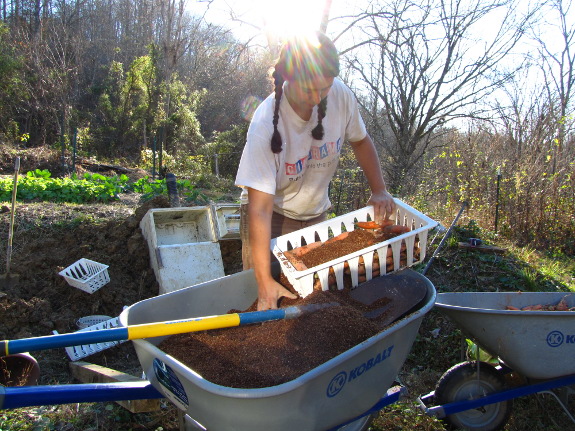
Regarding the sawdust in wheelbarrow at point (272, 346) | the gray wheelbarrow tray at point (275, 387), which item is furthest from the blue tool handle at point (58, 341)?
the sawdust in wheelbarrow at point (272, 346)

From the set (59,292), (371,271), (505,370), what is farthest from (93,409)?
(505,370)

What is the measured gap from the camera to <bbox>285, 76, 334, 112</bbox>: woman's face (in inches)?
81.5

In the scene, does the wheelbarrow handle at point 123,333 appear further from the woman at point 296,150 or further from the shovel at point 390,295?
the shovel at point 390,295

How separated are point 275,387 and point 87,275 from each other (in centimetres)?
357

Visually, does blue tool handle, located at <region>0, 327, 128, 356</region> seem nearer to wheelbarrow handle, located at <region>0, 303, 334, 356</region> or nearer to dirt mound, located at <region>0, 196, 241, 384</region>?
wheelbarrow handle, located at <region>0, 303, 334, 356</region>

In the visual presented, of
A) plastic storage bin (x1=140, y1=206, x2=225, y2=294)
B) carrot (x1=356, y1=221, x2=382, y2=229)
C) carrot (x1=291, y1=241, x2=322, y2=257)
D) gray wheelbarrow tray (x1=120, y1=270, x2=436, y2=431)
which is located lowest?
plastic storage bin (x1=140, y1=206, x2=225, y2=294)

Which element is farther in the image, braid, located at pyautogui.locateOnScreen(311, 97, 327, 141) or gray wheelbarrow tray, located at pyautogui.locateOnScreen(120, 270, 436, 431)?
braid, located at pyautogui.locateOnScreen(311, 97, 327, 141)

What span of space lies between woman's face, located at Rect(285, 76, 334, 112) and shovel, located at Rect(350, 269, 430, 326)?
2.92ft

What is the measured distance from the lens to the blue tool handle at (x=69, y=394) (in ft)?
5.38

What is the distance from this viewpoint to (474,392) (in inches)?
108

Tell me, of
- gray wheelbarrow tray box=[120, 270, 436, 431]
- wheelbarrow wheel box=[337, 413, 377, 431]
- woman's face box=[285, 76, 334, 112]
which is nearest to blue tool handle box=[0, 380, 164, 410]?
gray wheelbarrow tray box=[120, 270, 436, 431]

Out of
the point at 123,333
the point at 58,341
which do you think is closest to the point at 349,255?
the point at 123,333

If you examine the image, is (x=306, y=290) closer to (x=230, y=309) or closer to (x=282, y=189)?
(x=230, y=309)

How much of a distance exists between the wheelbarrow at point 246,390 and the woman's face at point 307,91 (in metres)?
0.86
